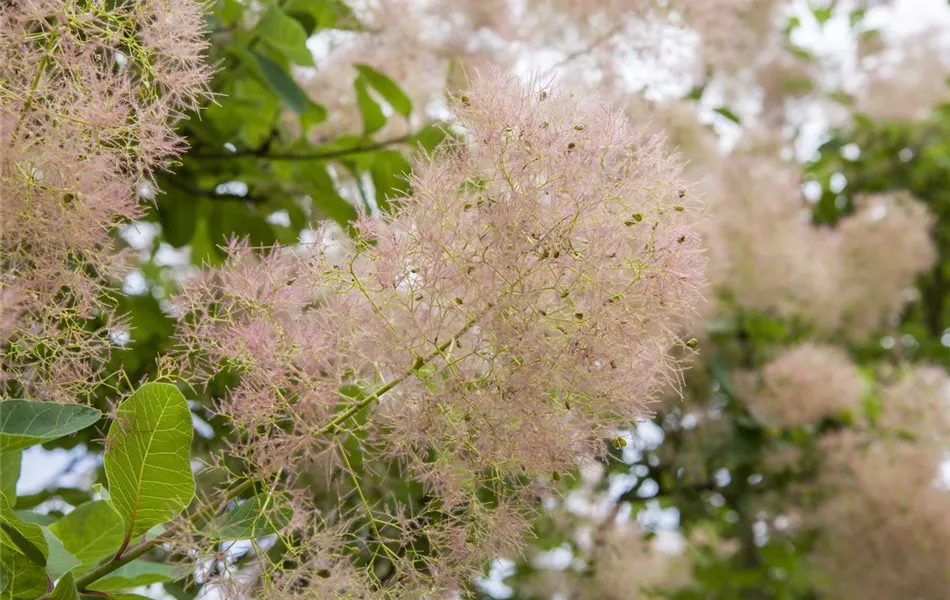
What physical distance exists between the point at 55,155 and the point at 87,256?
98mm

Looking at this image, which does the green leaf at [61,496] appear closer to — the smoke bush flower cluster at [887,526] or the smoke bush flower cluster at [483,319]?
the smoke bush flower cluster at [483,319]

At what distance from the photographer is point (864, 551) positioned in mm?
2580

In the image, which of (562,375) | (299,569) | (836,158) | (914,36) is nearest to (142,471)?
(299,569)

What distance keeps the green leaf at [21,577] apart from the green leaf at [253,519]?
164 millimetres

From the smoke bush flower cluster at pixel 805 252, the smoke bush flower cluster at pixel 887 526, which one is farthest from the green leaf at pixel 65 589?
the smoke bush flower cluster at pixel 887 526

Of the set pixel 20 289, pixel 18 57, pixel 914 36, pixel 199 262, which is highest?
pixel 18 57

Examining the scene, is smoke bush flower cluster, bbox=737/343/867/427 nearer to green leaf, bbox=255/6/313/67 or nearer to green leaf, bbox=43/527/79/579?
green leaf, bbox=255/6/313/67

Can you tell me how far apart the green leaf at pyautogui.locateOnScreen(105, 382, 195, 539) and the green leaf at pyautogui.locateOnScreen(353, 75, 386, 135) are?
0.99 m

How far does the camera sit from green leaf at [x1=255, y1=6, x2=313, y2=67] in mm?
1545

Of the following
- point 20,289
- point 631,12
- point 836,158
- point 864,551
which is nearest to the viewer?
point 20,289

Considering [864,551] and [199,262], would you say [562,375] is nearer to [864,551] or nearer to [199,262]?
[199,262]

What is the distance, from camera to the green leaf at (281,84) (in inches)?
61.7

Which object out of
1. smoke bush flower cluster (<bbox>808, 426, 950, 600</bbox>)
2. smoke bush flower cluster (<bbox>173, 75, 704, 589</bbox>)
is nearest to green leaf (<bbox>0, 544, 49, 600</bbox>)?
smoke bush flower cluster (<bbox>173, 75, 704, 589</bbox>)

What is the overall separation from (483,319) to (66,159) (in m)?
0.41
